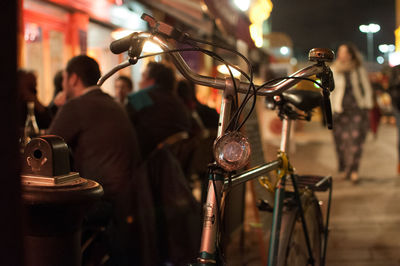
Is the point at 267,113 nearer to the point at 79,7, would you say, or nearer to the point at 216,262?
the point at 79,7

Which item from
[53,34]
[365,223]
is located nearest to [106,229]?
[365,223]

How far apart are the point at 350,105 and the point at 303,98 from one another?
513cm

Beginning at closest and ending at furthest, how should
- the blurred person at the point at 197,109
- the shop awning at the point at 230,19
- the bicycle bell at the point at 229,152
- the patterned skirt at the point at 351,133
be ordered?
the bicycle bell at the point at 229,152 < the shop awning at the point at 230,19 < the blurred person at the point at 197,109 < the patterned skirt at the point at 351,133

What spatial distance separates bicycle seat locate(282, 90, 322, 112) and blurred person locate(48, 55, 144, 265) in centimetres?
113

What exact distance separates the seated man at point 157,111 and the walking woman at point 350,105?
138 inches

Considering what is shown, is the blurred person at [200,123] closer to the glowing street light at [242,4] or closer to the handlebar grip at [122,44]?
the glowing street light at [242,4]

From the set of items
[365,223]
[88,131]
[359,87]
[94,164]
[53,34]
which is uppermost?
[53,34]

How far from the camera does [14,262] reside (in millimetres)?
1070

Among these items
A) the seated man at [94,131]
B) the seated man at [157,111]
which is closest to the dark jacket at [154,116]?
the seated man at [157,111]

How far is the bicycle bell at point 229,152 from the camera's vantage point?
5.53 ft

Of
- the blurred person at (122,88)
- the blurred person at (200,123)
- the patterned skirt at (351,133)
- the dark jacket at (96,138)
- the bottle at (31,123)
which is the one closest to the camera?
the dark jacket at (96,138)

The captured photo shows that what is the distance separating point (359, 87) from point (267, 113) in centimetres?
482

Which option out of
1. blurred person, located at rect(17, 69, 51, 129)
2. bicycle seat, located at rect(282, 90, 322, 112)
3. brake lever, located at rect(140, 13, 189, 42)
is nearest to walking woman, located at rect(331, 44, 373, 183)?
blurred person, located at rect(17, 69, 51, 129)

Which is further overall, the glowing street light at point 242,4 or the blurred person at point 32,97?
the glowing street light at point 242,4
